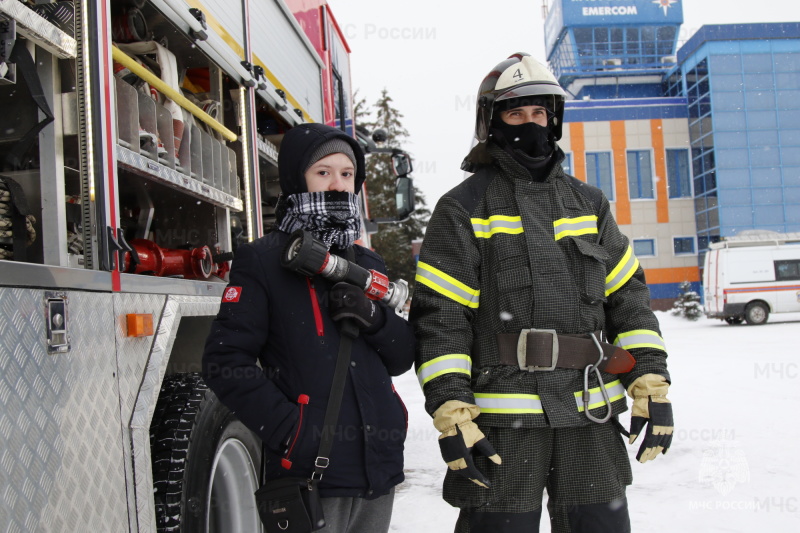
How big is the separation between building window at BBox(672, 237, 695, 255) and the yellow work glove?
29.5 meters

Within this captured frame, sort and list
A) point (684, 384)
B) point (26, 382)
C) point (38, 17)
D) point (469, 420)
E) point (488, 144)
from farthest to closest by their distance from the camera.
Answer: point (684, 384) < point (488, 144) < point (469, 420) < point (38, 17) < point (26, 382)

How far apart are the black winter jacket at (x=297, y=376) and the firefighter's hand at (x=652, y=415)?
801 mm

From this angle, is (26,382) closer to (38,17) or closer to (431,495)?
(38,17)

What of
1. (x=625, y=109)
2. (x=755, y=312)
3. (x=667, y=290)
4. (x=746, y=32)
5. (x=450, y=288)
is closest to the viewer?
(x=450, y=288)

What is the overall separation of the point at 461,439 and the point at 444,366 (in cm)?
23

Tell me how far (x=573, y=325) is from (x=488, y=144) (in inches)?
28.1

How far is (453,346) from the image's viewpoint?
7.15 ft

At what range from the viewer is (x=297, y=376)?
1893mm

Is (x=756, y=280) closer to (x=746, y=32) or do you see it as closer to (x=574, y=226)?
(x=746, y=32)

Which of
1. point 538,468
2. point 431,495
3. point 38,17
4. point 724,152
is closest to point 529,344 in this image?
point 538,468

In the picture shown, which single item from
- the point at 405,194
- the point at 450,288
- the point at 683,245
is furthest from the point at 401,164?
the point at 683,245

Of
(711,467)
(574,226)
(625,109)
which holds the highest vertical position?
(625,109)

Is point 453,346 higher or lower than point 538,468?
higher

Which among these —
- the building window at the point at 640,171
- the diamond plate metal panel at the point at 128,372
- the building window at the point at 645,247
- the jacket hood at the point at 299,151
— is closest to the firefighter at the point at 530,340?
the jacket hood at the point at 299,151
